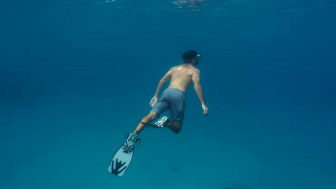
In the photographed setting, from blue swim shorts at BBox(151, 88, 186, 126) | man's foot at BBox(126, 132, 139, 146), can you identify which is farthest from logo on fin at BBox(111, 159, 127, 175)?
blue swim shorts at BBox(151, 88, 186, 126)

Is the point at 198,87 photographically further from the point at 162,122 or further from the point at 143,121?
the point at 143,121

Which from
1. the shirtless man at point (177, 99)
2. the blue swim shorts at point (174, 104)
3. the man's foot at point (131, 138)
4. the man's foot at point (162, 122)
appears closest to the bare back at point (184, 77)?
the shirtless man at point (177, 99)

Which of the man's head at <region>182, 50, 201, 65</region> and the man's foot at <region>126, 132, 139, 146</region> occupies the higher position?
the man's head at <region>182, 50, 201, 65</region>

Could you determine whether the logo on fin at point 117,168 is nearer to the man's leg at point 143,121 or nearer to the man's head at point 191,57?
the man's leg at point 143,121

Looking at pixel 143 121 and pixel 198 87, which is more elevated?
pixel 198 87

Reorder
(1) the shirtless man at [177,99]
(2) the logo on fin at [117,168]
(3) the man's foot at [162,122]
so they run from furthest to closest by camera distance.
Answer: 1. (1) the shirtless man at [177,99]
2. (3) the man's foot at [162,122]
3. (2) the logo on fin at [117,168]

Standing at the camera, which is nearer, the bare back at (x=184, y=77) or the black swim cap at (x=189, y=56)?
the bare back at (x=184, y=77)

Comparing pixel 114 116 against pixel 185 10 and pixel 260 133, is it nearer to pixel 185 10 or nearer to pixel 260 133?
pixel 260 133

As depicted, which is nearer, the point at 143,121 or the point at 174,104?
the point at 143,121

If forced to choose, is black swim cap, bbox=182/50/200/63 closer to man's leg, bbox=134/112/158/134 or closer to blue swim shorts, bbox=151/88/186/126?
blue swim shorts, bbox=151/88/186/126

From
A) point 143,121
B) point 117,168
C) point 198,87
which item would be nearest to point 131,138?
point 143,121

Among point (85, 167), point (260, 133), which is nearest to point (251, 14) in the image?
point (260, 133)

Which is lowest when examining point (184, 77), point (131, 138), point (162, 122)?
point (131, 138)

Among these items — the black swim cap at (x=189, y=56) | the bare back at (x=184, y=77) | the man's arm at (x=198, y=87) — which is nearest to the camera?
the man's arm at (x=198, y=87)
